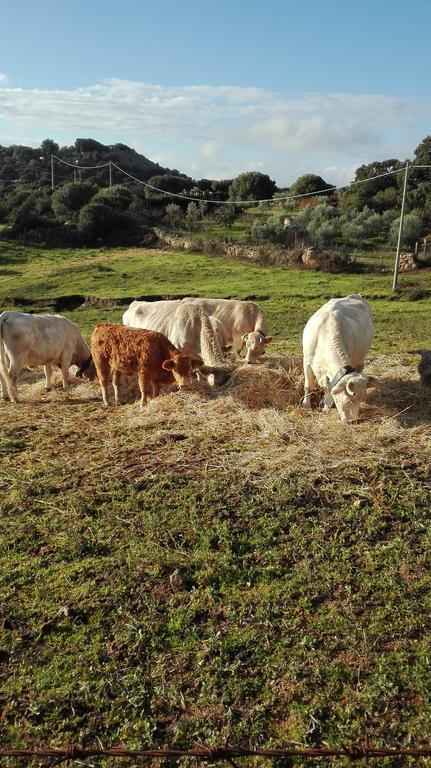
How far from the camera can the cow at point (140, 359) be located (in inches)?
358

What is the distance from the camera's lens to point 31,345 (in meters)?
10.2

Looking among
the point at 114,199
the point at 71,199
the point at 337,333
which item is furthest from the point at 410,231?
the point at 337,333

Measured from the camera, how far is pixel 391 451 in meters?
6.66

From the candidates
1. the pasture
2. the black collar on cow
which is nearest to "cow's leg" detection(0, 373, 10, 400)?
the pasture

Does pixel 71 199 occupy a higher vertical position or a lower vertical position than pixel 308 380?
higher

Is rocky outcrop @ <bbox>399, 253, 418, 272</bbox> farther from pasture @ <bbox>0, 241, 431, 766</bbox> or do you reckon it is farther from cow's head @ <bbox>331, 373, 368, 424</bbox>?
cow's head @ <bbox>331, 373, 368, 424</bbox>

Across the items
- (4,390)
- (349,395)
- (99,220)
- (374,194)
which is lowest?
(4,390)

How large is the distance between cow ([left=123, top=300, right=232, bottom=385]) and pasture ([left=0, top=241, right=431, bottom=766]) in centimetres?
105

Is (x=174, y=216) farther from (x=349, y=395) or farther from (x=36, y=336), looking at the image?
(x=349, y=395)

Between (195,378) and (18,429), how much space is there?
3.32 m

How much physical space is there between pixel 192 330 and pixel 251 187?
51.7 meters

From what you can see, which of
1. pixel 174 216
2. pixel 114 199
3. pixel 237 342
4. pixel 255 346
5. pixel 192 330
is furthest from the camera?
pixel 114 199

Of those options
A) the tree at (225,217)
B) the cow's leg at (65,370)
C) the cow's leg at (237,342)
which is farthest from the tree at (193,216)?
the cow's leg at (65,370)

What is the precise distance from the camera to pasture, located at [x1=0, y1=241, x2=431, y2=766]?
375 cm
